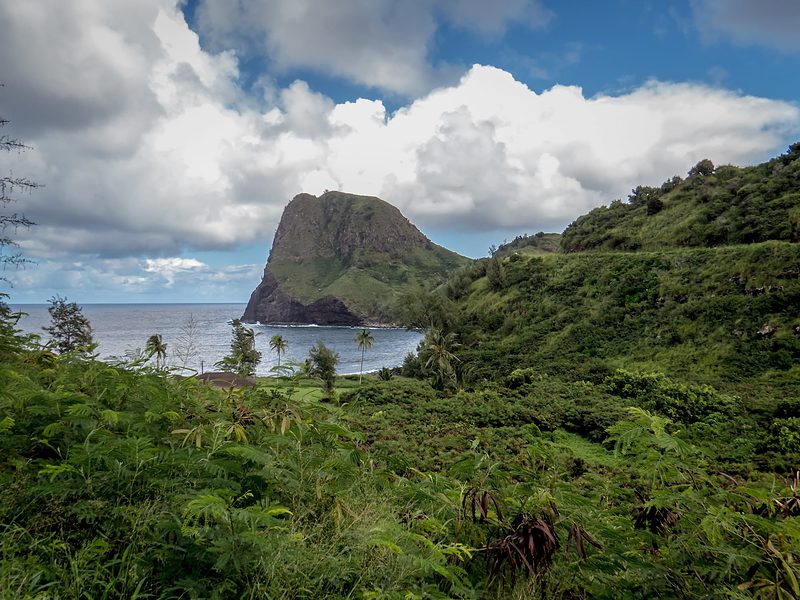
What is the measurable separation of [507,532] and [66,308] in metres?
49.7

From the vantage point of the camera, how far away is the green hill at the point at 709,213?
38938 mm

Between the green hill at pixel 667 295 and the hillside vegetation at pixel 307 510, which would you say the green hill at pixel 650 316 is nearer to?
the green hill at pixel 667 295

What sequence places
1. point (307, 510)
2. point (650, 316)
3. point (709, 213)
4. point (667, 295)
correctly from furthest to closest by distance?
point (709, 213) → point (667, 295) → point (650, 316) → point (307, 510)

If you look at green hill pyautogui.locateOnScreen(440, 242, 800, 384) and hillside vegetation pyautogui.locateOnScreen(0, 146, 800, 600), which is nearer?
hillside vegetation pyautogui.locateOnScreen(0, 146, 800, 600)

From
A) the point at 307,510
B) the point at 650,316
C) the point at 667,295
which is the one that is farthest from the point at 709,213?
the point at 307,510

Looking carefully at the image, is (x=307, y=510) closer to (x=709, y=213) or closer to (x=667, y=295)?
(x=667, y=295)

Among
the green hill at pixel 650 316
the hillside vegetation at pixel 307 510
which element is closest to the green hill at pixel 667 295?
the green hill at pixel 650 316

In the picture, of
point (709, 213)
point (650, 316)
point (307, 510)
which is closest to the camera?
point (307, 510)

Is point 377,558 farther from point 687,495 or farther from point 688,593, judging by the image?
point 687,495

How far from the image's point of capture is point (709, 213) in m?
46.6

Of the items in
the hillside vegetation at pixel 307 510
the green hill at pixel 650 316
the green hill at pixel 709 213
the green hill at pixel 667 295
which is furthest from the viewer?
the green hill at pixel 709 213

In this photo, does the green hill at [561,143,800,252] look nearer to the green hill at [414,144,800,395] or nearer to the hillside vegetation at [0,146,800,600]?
the green hill at [414,144,800,395]

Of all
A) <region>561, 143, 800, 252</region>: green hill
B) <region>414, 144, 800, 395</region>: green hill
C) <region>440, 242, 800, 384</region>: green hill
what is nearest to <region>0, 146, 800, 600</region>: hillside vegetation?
<region>414, 144, 800, 395</region>: green hill

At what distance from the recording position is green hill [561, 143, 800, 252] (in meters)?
38.9
